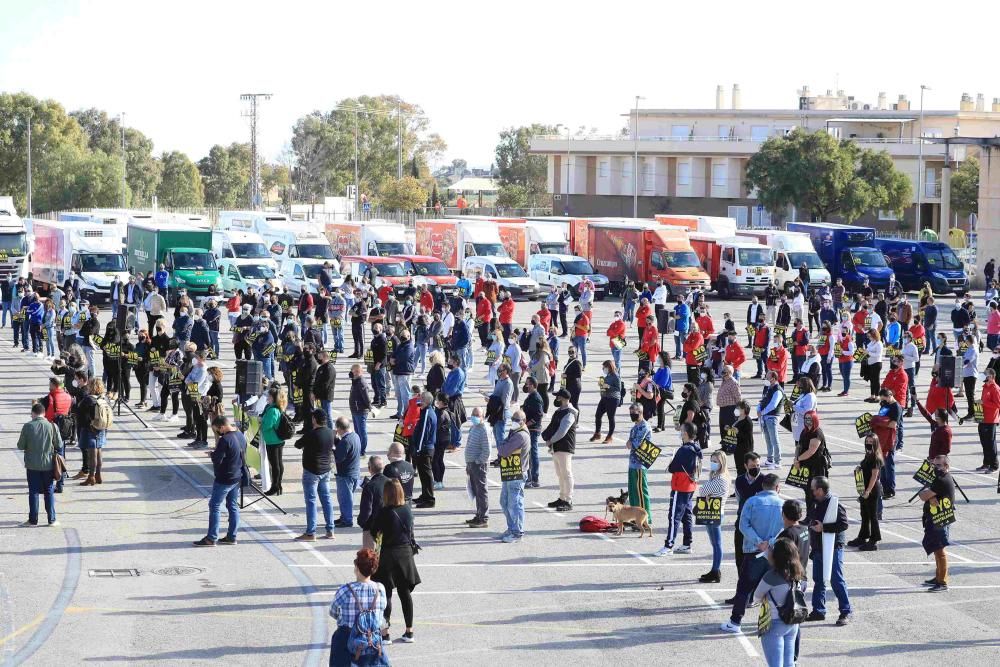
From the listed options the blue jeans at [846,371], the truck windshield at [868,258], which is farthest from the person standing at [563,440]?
the truck windshield at [868,258]

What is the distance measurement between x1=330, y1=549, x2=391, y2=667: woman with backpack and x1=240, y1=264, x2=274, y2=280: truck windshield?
1477 inches

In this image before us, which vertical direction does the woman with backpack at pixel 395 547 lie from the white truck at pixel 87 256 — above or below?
below

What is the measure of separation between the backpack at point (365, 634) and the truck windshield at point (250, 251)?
3926 cm

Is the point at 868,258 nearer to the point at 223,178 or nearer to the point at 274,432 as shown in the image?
the point at 274,432

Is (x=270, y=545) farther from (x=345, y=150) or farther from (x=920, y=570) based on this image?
(x=345, y=150)

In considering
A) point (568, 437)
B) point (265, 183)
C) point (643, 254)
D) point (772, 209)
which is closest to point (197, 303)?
point (643, 254)

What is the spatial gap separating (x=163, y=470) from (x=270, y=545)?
4924mm

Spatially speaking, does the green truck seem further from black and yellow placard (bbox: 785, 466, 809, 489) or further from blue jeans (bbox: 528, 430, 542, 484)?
black and yellow placard (bbox: 785, 466, 809, 489)

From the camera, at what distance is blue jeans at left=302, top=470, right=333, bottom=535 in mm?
Result: 16688

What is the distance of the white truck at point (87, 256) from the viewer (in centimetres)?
4572

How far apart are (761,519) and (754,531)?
0.13m

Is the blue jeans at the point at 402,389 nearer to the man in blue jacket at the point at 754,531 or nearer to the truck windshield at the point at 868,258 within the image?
the man in blue jacket at the point at 754,531

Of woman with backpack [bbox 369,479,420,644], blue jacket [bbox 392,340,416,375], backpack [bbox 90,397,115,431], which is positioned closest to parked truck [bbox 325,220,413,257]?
blue jacket [bbox 392,340,416,375]

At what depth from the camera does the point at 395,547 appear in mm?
12742
